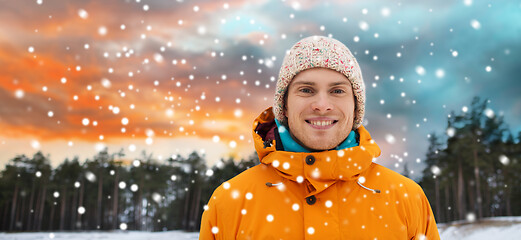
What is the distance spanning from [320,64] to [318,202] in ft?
4.07

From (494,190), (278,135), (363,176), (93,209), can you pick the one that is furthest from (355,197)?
(93,209)

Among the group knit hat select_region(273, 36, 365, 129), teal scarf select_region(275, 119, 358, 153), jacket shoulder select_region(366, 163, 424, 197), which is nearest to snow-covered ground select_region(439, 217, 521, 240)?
jacket shoulder select_region(366, 163, 424, 197)

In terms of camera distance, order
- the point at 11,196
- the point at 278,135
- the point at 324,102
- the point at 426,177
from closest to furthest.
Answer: the point at 324,102
the point at 278,135
the point at 426,177
the point at 11,196

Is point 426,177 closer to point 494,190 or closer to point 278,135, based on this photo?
point 494,190

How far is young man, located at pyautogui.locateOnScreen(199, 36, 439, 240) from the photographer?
110 inches

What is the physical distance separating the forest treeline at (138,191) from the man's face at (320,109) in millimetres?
33890

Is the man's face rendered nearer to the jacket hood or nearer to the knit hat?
the knit hat

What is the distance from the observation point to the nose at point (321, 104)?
2.99 meters

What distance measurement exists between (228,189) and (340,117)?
1.14m

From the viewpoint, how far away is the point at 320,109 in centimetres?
299

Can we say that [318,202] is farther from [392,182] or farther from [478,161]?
[478,161]

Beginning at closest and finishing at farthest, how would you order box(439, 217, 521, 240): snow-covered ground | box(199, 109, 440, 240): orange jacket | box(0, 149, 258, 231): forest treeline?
box(199, 109, 440, 240): orange jacket
box(439, 217, 521, 240): snow-covered ground
box(0, 149, 258, 231): forest treeline

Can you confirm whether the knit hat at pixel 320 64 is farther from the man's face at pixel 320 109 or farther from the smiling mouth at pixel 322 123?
the smiling mouth at pixel 322 123

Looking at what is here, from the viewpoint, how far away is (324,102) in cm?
302
